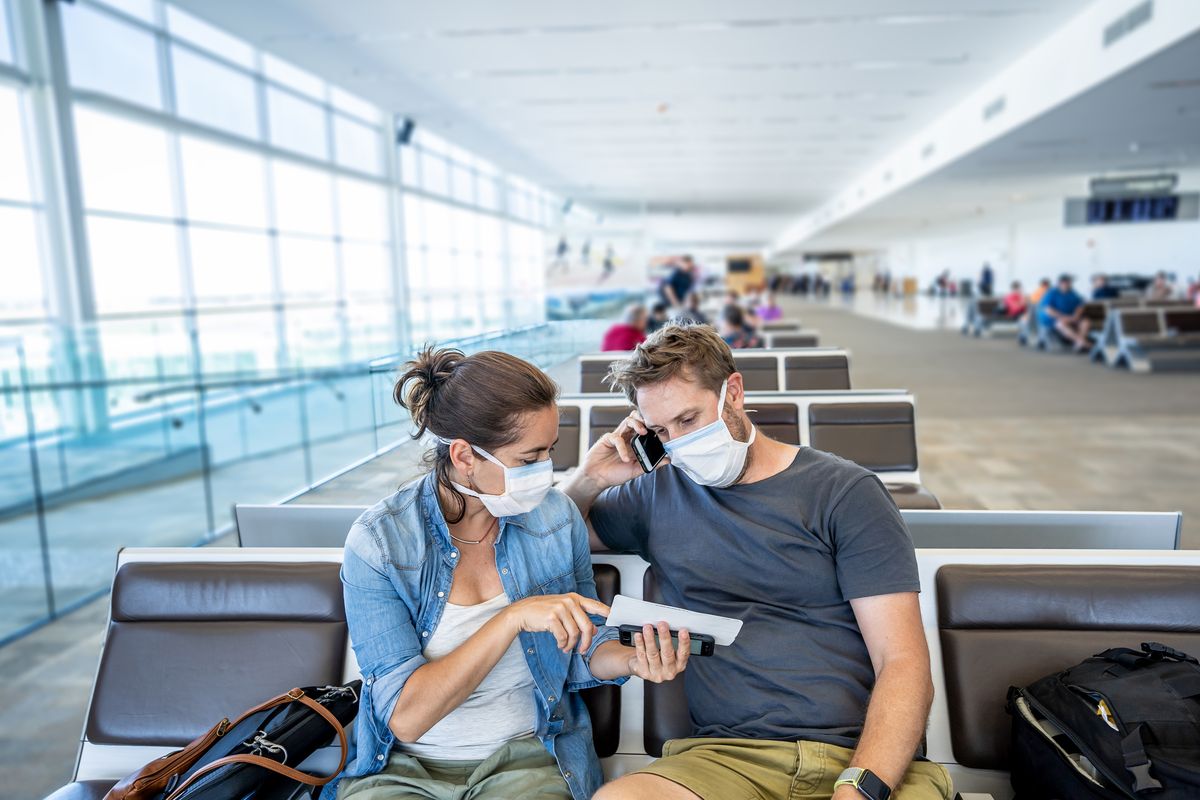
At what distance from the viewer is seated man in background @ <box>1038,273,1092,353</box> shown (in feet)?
45.3

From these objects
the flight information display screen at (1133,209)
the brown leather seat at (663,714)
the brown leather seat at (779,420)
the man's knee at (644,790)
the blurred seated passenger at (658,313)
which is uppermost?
the flight information display screen at (1133,209)

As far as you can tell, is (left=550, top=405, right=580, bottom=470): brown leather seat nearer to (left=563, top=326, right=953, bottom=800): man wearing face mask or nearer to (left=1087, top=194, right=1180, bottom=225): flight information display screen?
(left=563, top=326, right=953, bottom=800): man wearing face mask

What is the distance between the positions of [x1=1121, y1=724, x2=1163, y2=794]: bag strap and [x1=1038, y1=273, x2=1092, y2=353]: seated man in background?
47.7ft

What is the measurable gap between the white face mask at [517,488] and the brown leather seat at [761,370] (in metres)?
3.86

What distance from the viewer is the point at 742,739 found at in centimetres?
152

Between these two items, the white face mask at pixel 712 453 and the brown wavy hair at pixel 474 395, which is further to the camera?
the white face mask at pixel 712 453

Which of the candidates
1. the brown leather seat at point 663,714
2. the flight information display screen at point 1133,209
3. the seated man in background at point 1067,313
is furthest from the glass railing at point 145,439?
the flight information display screen at point 1133,209

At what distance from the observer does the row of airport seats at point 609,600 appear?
1637mm

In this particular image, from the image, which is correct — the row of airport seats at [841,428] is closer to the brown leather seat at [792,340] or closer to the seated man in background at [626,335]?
the seated man in background at [626,335]

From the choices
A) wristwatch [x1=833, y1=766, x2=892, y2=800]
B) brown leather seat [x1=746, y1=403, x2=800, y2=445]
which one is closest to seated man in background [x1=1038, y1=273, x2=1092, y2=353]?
brown leather seat [x1=746, y1=403, x2=800, y2=445]

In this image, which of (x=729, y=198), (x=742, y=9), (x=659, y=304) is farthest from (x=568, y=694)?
(x=729, y=198)

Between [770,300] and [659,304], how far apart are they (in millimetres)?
4415

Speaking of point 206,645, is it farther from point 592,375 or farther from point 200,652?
point 592,375

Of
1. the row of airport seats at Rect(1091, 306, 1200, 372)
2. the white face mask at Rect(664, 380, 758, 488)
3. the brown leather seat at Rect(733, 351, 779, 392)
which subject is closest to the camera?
the white face mask at Rect(664, 380, 758, 488)
